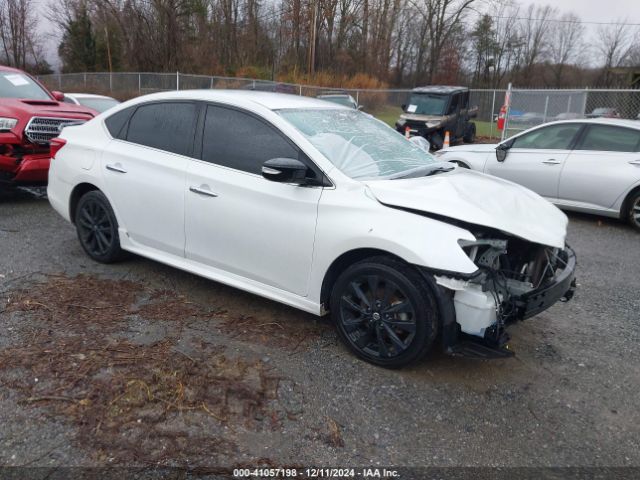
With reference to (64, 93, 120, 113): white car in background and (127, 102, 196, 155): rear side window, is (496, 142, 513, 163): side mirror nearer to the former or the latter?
(127, 102, 196, 155): rear side window

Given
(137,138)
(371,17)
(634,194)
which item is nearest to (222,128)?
(137,138)

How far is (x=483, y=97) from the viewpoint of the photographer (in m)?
22.0

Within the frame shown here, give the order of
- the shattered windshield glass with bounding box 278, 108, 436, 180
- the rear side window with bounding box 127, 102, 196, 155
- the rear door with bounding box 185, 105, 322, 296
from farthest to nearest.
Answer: the rear side window with bounding box 127, 102, 196, 155
the shattered windshield glass with bounding box 278, 108, 436, 180
the rear door with bounding box 185, 105, 322, 296

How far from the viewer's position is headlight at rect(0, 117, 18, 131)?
21.9ft

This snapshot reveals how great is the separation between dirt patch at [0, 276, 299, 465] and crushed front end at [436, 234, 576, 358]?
3.68 feet

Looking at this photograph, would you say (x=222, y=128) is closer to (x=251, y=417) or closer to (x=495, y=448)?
(x=251, y=417)

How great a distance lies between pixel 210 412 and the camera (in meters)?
2.89

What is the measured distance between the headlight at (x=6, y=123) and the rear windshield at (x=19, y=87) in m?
0.93

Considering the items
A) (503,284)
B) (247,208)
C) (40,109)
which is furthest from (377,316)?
(40,109)

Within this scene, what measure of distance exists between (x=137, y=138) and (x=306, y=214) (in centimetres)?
194

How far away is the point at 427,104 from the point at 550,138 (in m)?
9.37

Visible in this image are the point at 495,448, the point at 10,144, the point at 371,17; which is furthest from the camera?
the point at 371,17

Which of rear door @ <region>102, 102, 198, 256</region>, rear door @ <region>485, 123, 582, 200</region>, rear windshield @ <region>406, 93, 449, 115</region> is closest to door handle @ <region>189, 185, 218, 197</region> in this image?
rear door @ <region>102, 102, 198, 256</region>

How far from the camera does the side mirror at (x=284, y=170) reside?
11.2 ft
